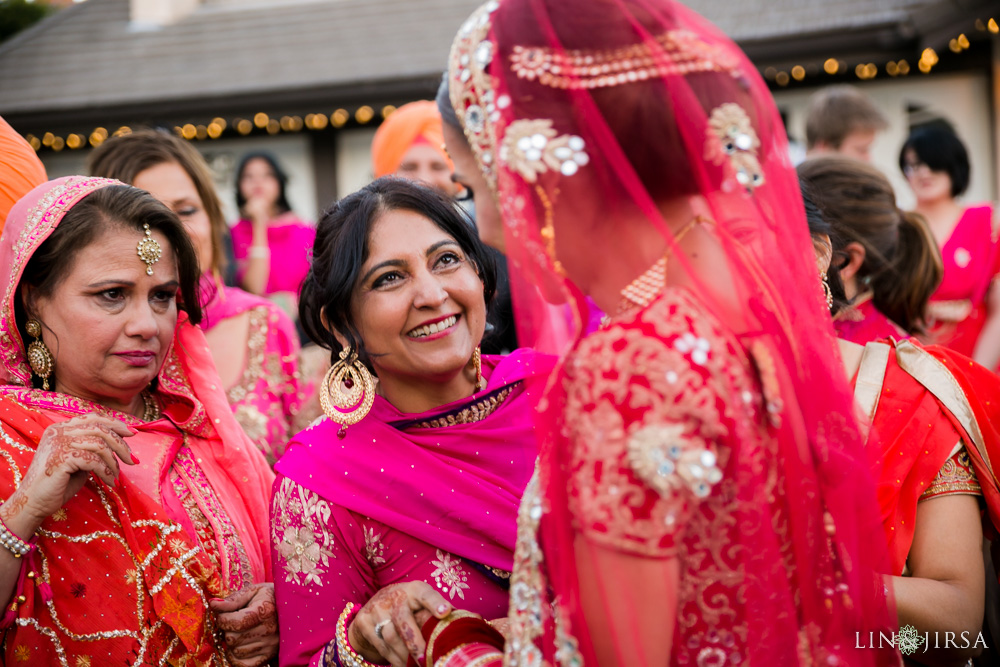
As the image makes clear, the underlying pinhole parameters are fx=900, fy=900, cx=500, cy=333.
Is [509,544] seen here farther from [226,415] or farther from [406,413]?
[226,415]

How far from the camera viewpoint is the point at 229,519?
230cm

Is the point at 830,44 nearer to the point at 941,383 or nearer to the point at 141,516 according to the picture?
the point at 941,383

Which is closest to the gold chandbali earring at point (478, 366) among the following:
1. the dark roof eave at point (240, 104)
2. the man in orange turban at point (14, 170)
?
the man in orange turban at point (14, 170)

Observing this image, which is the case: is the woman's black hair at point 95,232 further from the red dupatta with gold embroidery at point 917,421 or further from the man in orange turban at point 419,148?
the man in orange turban at point 419,148

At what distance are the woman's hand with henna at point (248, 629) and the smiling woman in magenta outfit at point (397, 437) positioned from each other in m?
0.10

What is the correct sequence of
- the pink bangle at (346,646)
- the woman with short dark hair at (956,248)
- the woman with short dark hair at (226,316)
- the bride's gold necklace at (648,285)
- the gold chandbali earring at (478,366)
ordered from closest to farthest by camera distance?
1. the bride's gold necklace at (648,285)
2. the pink bangle at (346,646)
3. the gold chandbali earring at (478,366)
4. the woman with short dark hair at (226,316)
5. the woman with short dark hair at (956,248)

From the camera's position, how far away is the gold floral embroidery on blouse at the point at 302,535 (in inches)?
77.8

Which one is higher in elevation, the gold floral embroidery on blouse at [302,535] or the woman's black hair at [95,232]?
the woman's black hair at [95,232]

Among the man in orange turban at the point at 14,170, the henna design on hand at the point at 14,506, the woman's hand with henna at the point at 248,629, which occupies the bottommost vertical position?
the woman's hand with henna at the point at 248,629

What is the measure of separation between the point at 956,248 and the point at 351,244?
137 inches

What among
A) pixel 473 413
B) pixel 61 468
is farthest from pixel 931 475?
pixel 61 468

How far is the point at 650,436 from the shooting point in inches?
44.7

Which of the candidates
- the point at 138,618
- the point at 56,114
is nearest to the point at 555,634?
the point at 138,618

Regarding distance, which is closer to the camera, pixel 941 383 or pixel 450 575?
pixel 450 575
